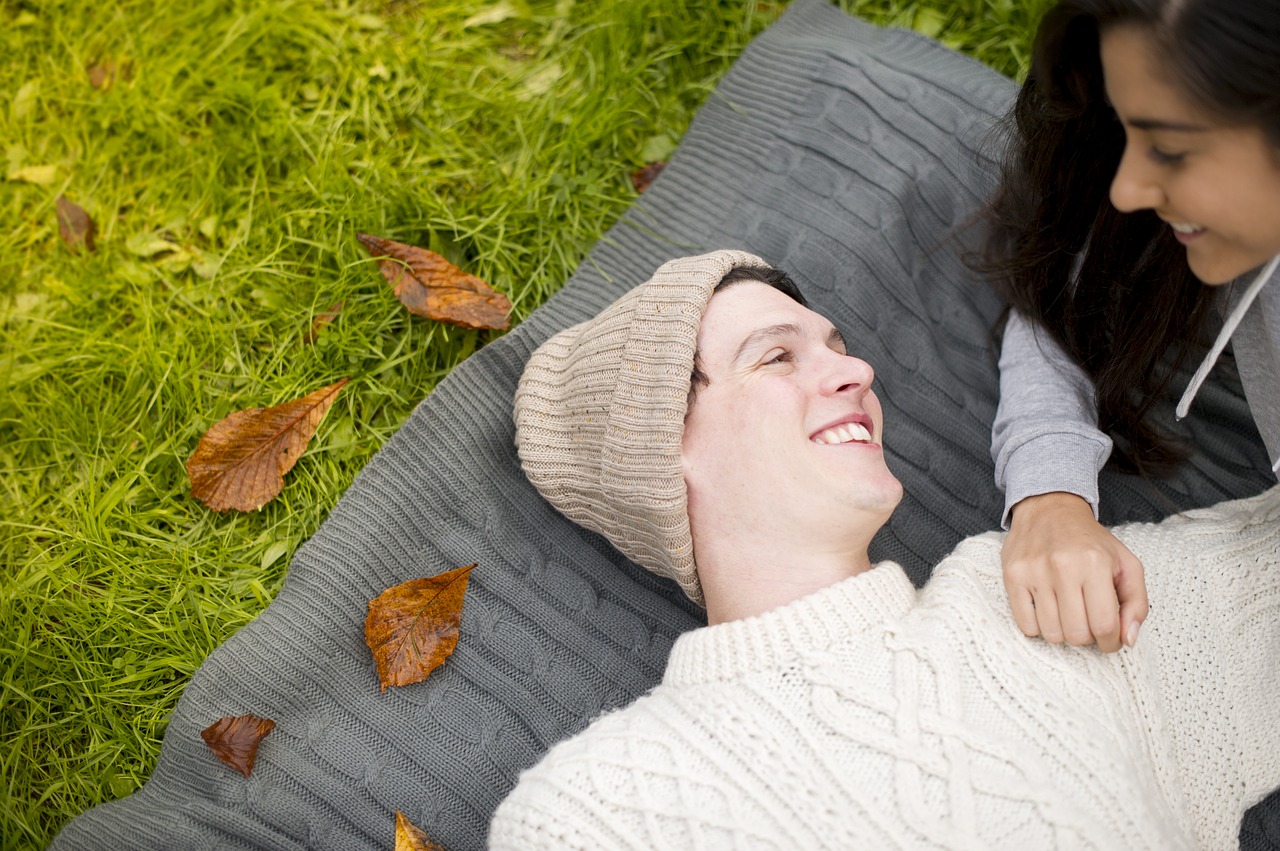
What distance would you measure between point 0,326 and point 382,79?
151cm

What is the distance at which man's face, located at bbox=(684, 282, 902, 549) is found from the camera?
2.01m

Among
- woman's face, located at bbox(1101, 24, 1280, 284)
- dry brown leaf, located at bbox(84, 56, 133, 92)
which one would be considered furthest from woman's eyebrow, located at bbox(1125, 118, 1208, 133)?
dry brown leaf, located at bbox(84, 56, 133, 92)

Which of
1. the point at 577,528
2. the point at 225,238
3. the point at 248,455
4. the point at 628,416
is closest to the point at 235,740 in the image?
the point at 248,455

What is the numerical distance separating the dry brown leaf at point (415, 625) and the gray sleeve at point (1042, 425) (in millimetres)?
1397

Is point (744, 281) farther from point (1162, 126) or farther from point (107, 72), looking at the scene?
point (107, 72)

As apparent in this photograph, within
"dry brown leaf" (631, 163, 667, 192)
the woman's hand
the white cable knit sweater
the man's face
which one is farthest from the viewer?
"dry brown leaf" (631, 163, 667, 192)

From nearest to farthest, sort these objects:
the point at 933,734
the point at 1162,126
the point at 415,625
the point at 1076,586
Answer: the point at 1162,126
the point at 933,734
the point at 1076,586
the point at 415,625

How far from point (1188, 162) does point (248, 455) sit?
2471 millimetres

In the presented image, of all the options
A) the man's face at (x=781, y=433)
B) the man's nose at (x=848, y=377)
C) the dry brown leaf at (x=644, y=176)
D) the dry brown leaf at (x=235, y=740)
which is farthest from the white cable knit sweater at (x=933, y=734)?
the dry brown leaf at (x=644, y=176)

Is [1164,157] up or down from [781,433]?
up

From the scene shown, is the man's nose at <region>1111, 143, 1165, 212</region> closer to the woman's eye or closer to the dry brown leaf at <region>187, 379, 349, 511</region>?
the woman's eye

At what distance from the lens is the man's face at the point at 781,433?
2008 millimetres

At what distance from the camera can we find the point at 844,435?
2137 millimetres

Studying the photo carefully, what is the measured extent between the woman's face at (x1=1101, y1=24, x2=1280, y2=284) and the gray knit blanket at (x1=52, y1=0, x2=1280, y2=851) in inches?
42.0
